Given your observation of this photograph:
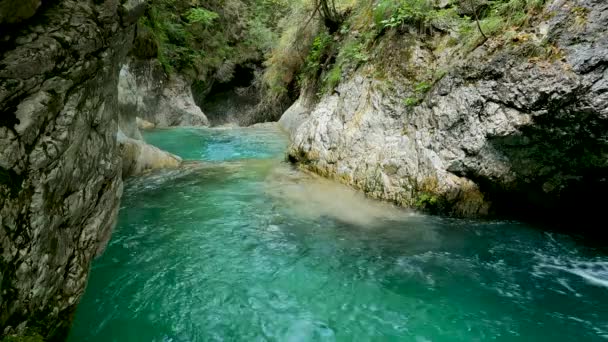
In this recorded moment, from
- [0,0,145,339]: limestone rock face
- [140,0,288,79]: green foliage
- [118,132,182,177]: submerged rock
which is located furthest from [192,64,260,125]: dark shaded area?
[0,0,145,339]: limestone rock face

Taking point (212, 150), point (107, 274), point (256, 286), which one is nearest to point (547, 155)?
point (256, 286)

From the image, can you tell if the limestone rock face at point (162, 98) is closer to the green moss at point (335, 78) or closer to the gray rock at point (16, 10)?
the green moss at point (335, 78)

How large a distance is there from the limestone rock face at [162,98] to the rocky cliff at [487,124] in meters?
9.70

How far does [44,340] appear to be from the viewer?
7.50 ft

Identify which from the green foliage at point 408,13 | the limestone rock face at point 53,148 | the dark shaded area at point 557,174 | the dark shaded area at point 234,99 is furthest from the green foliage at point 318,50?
the dark shaded area at point 234,99

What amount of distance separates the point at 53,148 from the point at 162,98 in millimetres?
14360

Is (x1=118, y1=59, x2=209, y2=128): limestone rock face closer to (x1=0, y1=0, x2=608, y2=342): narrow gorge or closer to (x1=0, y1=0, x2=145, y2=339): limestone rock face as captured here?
(x1=0, y1=0, x2=608, y2=342): narrow gorge

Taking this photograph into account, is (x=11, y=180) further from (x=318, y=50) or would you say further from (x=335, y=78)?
(x=318, y=50)

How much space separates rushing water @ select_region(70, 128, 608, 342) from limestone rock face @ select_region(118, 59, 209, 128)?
9.47m

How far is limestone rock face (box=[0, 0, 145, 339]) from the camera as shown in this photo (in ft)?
6.33

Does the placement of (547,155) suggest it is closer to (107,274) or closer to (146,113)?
(107,274)

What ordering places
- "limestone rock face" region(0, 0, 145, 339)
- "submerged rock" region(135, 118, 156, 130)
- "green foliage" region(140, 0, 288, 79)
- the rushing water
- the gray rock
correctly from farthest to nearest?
"green foliage" region(140, 0, 288, 79)
"submerged rock" region(135, 118, 156, 130)
the rushing water
"limestone rock face" region(0, 0, 145, 339)
the gray rock

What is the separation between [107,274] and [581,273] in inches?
195

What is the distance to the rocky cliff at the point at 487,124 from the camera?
474cm
